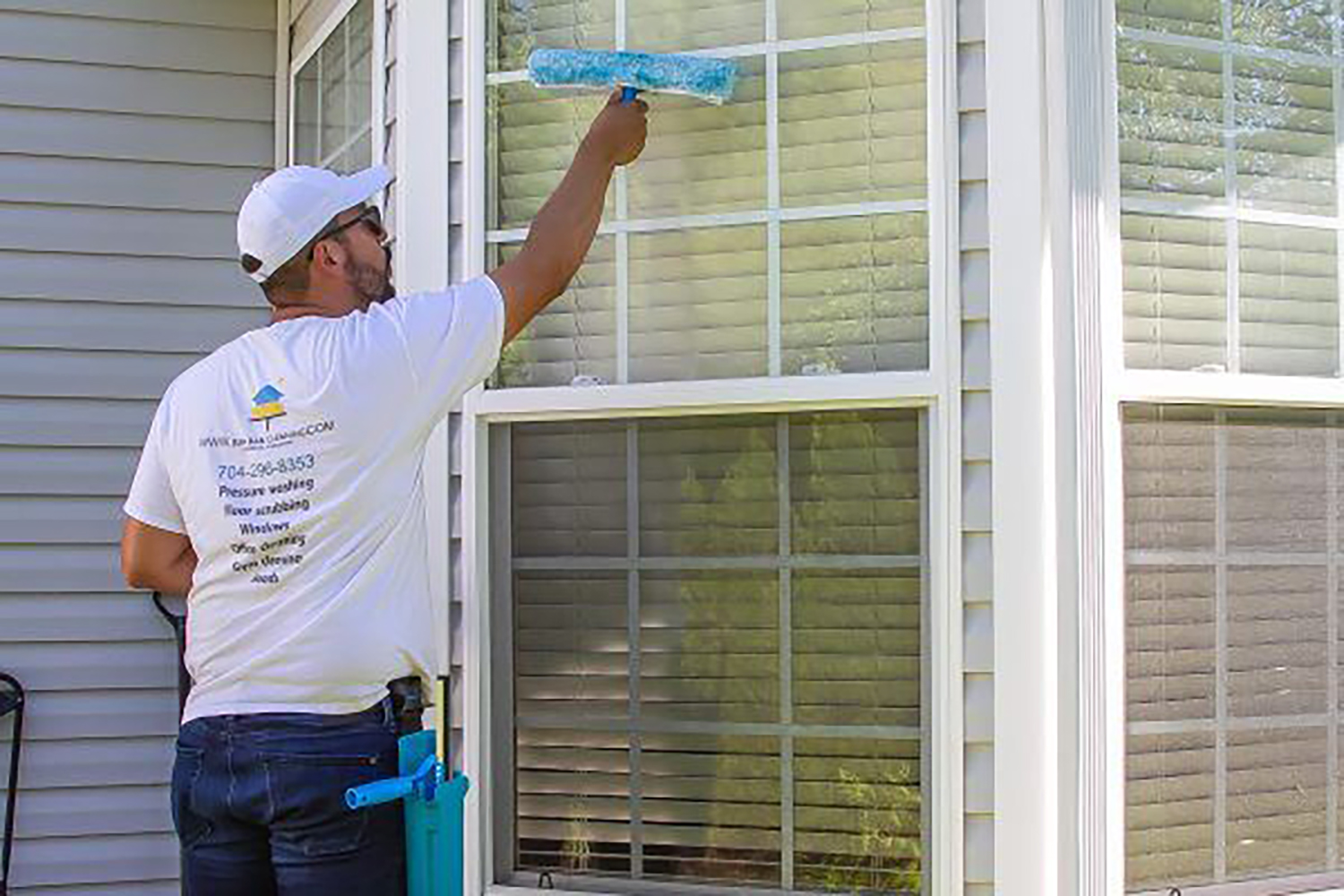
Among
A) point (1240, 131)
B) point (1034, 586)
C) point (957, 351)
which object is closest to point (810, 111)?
point (957, 351)

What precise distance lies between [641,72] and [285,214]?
0.65 m

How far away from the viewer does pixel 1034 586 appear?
2539mm

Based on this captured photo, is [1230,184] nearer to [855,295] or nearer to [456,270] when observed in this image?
[855,295]

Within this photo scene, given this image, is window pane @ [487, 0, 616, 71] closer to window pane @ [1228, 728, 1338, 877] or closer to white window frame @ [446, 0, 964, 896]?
white window frame @ [446, 0, 964, 896]

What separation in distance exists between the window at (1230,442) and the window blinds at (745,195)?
0.36 m

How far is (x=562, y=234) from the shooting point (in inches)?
98.3

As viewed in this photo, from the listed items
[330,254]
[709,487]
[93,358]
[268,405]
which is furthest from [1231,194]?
[93,358]

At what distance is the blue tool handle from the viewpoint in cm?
222

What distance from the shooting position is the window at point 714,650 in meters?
2.70

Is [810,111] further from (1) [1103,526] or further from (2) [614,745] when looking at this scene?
(2) [614,745]

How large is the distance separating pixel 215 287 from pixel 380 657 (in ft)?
6.58

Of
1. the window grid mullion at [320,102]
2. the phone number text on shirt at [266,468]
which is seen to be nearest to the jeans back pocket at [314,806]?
the phone number text on shirt at [266,468]

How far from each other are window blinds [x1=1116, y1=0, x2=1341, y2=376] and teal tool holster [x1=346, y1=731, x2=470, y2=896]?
1.25 meters

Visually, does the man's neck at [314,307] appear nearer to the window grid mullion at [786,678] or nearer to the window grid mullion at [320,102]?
the window grid mullion at [786,678]
